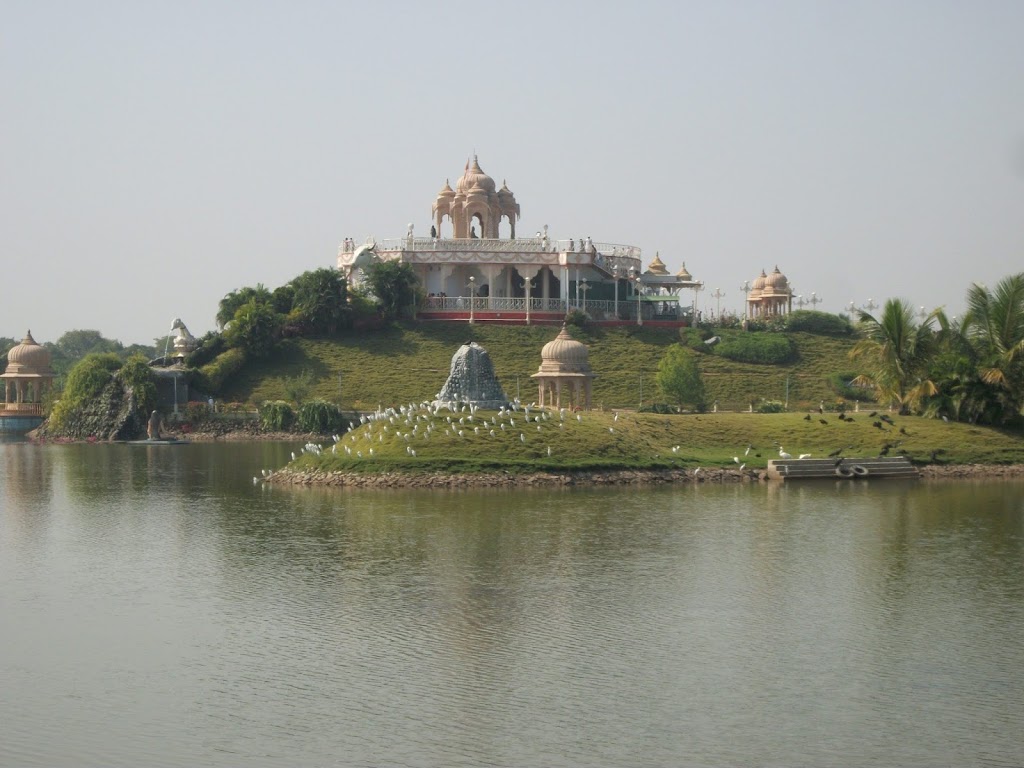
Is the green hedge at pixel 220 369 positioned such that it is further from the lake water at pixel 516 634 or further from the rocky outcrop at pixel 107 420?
the lake water at pixel 516 634

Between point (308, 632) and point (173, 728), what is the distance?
19.1ft

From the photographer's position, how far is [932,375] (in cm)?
6056

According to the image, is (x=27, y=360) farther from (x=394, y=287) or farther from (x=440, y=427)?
(x=440, y=427)

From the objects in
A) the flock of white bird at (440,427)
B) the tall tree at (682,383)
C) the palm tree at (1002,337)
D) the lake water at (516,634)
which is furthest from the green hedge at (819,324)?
the lake water at (516,634)

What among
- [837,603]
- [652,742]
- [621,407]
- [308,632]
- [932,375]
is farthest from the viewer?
[621,407]

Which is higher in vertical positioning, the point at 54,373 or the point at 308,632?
the point at 54,373

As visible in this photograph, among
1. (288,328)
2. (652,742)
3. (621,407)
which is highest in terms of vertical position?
(288,328)

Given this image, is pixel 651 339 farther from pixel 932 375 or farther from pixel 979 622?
A: pixel 979 622

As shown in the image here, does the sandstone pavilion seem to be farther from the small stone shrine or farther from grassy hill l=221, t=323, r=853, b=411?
the small stone shrine

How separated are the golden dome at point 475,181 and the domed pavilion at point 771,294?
22.6 m

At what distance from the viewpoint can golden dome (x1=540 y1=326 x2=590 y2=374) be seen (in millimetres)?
62812

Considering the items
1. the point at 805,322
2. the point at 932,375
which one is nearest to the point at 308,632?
the point at 932,375

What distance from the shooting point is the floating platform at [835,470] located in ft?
173

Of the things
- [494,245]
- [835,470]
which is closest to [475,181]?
[494,245]
